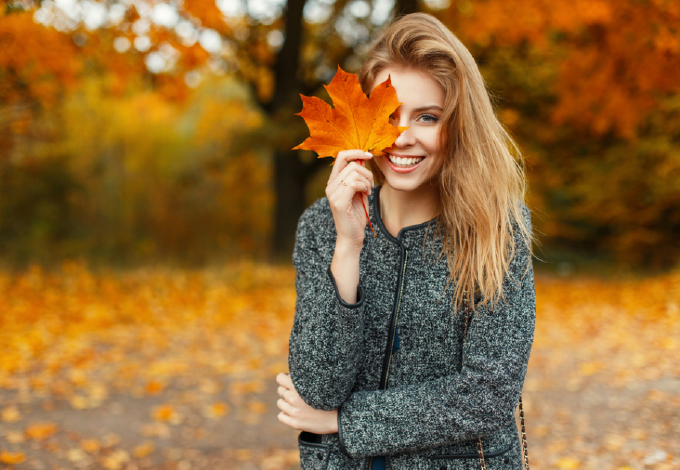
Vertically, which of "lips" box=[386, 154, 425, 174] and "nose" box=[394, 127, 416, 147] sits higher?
"nose" box=[394, 127, 416, 147]

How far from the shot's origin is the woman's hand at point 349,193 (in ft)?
Answer: 4.40

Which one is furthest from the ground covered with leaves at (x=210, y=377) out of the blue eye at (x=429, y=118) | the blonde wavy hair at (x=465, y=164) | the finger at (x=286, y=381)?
the blue eye at (x=429, y=118)

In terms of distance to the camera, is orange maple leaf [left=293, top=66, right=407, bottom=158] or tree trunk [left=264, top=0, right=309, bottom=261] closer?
→ orange maple leaf [left=293, top=66, right=407, bottom=158]

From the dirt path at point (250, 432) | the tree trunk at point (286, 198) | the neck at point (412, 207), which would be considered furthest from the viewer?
the tree trunk at point (286, 198)

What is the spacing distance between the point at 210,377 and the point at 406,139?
4.18 m

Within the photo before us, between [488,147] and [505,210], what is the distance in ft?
0.62

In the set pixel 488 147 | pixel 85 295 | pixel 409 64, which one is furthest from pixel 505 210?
pixel 85 295

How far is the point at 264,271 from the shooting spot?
30.8ft

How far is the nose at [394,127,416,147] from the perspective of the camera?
4.55 feet

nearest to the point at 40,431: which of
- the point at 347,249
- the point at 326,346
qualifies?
the point at 326,346

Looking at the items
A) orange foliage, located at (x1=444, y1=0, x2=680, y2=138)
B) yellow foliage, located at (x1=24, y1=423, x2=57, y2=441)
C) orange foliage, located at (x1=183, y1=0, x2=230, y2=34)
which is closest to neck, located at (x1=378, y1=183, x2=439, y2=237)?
yellow foliage, located at (x1=24, y1=423, x2=57, y2=441)

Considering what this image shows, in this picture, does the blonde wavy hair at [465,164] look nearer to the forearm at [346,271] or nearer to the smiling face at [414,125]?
the smiling face at [414,125]

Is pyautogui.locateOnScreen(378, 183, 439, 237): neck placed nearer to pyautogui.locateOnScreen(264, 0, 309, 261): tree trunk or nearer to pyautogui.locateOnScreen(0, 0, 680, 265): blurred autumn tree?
pyautogui.locateOnScreen(0, 0, 680, 265): blurred autumn tree

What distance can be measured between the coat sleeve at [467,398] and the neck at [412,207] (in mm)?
317
